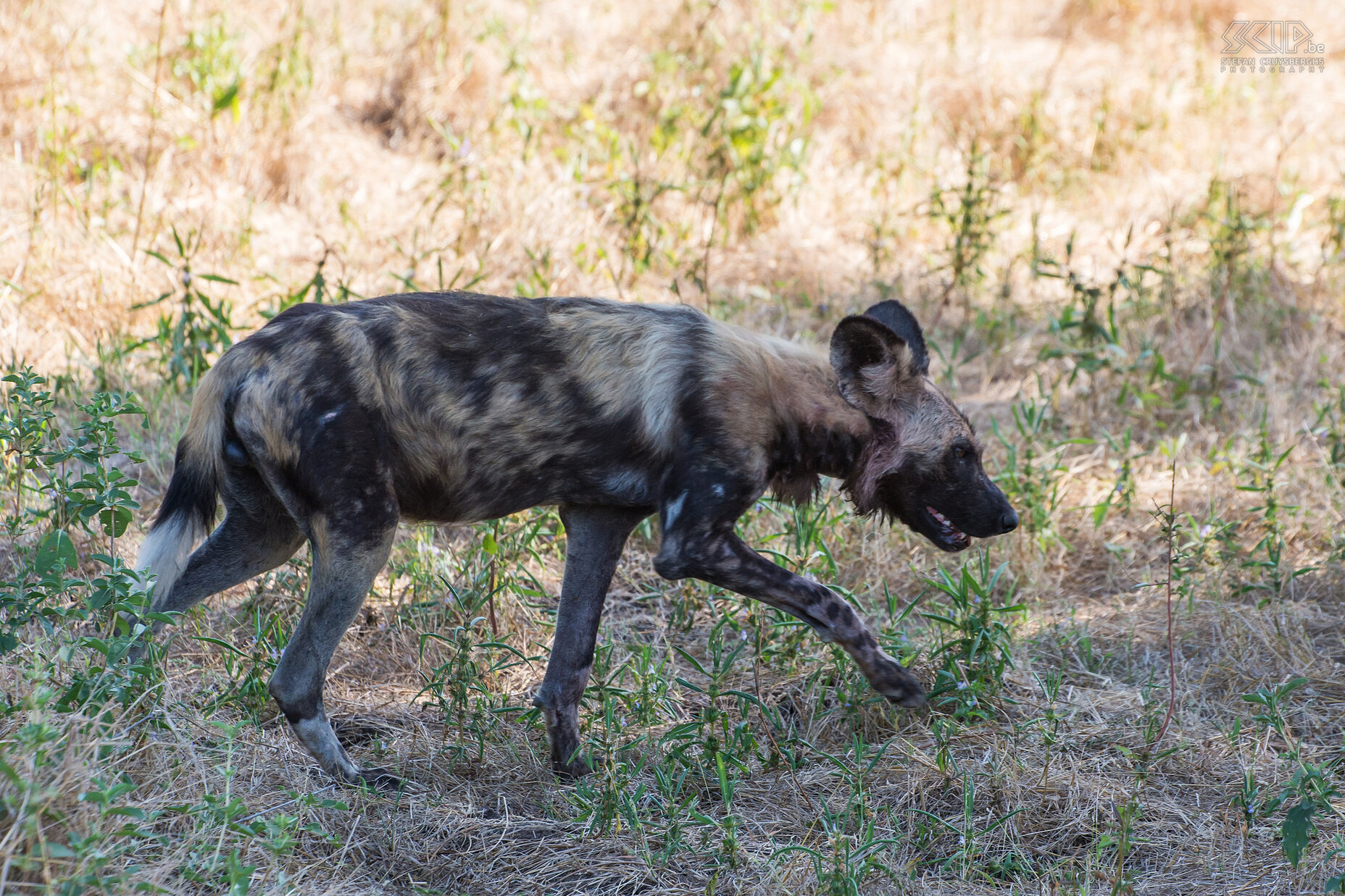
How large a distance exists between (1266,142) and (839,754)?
669 cm

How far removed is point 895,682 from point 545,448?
1.15 meters

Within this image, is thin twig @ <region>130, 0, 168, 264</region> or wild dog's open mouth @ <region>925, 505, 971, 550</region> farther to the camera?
thin twig @ <region>130, 0, 168, 264</region>

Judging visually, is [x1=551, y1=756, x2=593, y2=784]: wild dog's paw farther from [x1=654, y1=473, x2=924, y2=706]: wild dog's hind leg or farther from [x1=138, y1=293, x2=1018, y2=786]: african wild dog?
[x1=654, y1=473, x2=924, y2=706]: wild dog's hind leg

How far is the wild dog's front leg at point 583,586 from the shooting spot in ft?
11.5

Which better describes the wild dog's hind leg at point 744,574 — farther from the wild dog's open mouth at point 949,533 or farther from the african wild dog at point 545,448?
the wild dog's open mouth at point 949,533

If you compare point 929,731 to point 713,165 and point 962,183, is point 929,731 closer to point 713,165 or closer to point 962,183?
point 713,165

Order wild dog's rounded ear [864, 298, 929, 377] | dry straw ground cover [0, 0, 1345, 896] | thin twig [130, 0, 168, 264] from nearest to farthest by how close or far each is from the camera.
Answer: dry straw ground cover [0, 0, 1345, 896], wild dog's rounded ear [864, 298, 929, 377], thin twig [130, 0, 168, 264]

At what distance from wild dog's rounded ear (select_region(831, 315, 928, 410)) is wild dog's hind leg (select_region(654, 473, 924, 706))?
493 millimetres

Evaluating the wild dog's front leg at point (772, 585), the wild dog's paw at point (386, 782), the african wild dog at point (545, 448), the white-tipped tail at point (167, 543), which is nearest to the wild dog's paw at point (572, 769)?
the african wild dog at point (545, 448)

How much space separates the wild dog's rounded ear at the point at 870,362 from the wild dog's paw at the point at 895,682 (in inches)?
29.2

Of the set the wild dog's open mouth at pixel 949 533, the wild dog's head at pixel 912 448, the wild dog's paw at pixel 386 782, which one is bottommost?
the wild dog's paw at pixel 386 782

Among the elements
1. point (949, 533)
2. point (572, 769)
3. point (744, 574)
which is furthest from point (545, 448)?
point (949, 533)

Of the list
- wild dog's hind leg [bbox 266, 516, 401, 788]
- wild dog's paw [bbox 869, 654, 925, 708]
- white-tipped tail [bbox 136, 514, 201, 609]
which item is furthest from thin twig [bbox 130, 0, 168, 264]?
wild dog's paw [bbox 869, 654, 925, 708]

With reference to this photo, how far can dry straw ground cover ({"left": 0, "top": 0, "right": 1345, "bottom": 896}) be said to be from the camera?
9.48 ft
